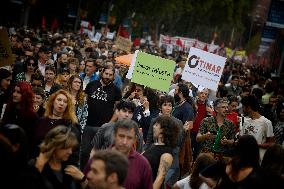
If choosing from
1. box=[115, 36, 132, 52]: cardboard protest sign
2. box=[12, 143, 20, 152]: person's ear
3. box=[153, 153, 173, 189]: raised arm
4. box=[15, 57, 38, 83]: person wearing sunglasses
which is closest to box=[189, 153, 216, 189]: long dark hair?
box=[153, 153, 173, 189]: raised arm

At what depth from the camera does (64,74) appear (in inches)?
490

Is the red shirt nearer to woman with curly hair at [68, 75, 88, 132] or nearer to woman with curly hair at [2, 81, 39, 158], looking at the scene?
woman with curly hair at [68, 75, 88, 132]

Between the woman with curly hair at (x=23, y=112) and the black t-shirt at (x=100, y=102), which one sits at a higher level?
the woman with curly hair at (x=23, y=112)

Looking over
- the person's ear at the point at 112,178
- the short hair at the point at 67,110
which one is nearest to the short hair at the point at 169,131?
the short hair at the point at 67,110

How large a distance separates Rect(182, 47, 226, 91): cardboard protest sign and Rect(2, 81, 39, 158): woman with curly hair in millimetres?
6408

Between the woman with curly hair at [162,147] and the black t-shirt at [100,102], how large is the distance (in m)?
3.46

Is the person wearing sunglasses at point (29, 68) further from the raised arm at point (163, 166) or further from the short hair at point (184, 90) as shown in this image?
the raised arm at point (163, 166)

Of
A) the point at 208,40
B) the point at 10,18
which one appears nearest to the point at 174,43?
the point at 10,18

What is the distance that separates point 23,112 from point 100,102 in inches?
132

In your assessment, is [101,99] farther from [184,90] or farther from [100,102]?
[184,90]

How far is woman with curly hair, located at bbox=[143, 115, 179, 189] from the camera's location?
23.6 feet

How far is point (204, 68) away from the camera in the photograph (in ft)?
46.4

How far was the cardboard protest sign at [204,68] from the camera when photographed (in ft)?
46.0

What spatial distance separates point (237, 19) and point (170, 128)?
2996 inches
